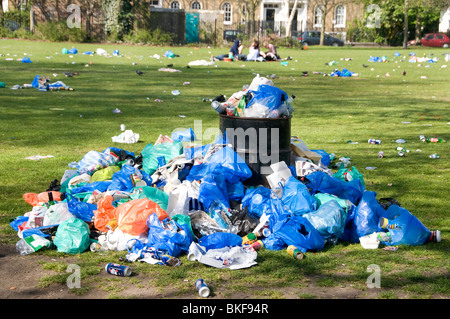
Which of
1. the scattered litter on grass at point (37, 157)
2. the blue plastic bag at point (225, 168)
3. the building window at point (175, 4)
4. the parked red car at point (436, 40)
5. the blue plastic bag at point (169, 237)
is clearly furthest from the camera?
the building window at point (175, 4)

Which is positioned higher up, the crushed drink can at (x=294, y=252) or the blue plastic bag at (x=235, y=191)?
the blue plastic bag at (x=235, y=191)

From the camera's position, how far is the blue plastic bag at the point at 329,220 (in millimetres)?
4816

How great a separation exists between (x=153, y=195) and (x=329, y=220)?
5.23 ft

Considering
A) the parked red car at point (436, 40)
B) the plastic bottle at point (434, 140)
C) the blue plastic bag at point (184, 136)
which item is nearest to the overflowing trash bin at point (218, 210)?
the blue plastic bag at point (184, 136)

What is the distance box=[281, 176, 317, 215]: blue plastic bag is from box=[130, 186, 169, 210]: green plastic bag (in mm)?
1089

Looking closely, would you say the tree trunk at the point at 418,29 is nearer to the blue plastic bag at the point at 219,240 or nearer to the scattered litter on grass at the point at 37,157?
the scattered litter on grass at the point at 37,157

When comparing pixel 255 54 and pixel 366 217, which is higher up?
pixel 255 54

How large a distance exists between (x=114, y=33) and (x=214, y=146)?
117 ft

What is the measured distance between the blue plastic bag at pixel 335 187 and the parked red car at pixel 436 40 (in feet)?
150

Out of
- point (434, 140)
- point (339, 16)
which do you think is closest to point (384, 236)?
point (434, 140)

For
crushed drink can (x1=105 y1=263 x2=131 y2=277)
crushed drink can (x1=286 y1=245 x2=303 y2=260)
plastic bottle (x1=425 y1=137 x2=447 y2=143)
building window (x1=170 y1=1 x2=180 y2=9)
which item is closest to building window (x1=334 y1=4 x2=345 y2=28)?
building window (x1=170 y1=1 x2=180 y2=9)

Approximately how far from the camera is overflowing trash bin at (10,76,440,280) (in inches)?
183

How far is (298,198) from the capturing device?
16.9ft

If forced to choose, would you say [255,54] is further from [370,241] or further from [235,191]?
[370,241]
